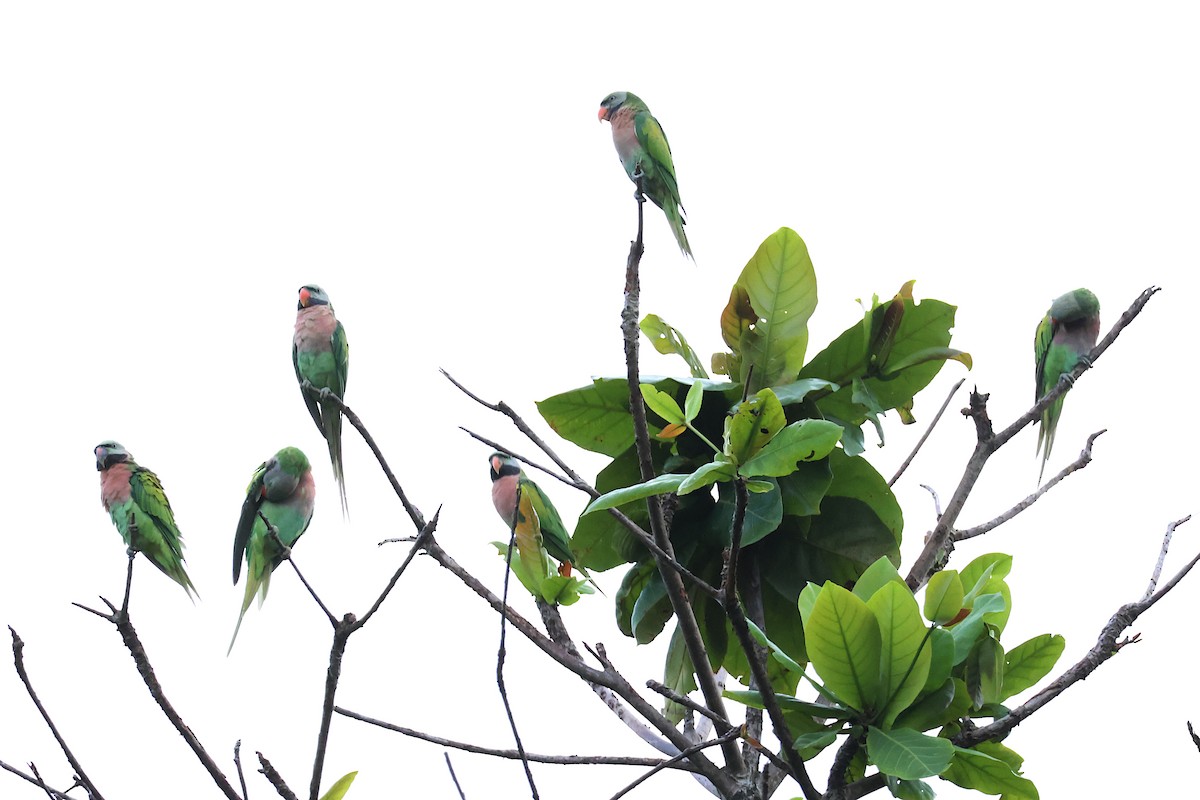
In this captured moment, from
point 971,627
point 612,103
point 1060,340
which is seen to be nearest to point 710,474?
point 971,627

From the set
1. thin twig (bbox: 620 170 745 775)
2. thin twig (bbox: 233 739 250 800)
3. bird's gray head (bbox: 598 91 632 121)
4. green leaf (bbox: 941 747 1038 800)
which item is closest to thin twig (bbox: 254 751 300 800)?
thin twig (bbox: 233 739 250 800)

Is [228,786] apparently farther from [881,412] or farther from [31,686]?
[881,412]

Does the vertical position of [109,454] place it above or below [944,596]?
above

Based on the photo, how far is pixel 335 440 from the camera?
425 cm

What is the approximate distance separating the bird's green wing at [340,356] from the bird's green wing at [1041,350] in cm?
309

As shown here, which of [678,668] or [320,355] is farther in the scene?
[320,355]

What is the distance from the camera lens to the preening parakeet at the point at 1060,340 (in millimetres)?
4926

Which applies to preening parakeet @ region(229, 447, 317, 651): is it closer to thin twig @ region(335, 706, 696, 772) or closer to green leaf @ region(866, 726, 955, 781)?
thin twig @ region(335, 706, 696, 772)

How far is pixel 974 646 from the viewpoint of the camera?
219cm

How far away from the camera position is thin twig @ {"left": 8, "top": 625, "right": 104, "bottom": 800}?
71.0 inches

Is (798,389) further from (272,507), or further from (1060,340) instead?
(1060,340)

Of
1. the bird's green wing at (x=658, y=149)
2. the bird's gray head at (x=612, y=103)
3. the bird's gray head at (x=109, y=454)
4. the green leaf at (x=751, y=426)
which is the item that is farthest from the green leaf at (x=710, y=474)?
the bird's gray head at (x=612, y=103)

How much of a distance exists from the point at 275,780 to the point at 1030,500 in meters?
2.05

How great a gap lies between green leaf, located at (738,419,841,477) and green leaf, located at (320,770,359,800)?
104cm
